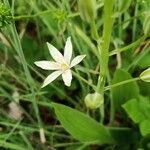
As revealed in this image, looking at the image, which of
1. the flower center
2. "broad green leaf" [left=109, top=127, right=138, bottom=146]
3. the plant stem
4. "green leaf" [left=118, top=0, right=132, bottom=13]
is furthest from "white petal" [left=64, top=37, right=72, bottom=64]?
"broad green leaf" [left=109, top=127, right=138, bottom=146]

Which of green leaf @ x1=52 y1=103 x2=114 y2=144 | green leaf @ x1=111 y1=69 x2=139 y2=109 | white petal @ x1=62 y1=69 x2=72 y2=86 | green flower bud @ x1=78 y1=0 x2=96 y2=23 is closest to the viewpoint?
green flower bud @ x1=78 y1=0 x2=96 y2=23

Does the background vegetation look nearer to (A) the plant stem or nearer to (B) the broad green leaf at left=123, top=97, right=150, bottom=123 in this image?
(B) the broad green leaf at left=123, top=97, right=150, bottom=123

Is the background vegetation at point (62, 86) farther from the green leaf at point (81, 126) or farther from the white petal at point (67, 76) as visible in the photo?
the white petal at point (67, 76)

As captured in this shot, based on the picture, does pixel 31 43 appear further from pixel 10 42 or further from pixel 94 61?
pixel 94 61

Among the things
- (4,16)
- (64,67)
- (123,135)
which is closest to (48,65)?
(64,67)

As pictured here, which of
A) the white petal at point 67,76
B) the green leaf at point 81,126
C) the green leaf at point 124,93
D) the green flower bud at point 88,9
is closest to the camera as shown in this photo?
the green flower bud at point 88,9

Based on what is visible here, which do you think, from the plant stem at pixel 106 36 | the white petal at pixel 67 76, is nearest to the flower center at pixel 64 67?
the white petal at pixel 67 76
